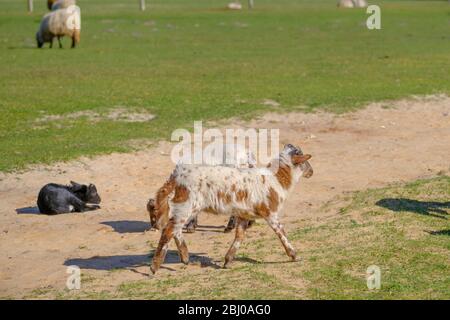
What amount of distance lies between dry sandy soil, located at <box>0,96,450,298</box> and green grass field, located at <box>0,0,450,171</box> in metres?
0.61

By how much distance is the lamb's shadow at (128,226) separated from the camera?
1212 cm

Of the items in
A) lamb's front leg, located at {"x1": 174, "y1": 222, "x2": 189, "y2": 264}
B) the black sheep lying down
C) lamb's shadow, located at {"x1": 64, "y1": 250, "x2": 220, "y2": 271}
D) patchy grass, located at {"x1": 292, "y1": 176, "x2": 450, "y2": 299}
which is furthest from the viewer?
the black sheep lying down

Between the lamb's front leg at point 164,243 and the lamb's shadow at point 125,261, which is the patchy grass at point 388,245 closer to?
the lamb's shadow at point 125,261

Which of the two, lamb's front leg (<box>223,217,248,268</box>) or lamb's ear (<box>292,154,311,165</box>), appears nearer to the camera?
lamb's front leg (<box>223,217,248,268</box>)

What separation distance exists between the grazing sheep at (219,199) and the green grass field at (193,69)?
558cm

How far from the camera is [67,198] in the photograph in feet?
42.2

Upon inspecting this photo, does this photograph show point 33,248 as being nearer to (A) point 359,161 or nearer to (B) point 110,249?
(B) point 110,249

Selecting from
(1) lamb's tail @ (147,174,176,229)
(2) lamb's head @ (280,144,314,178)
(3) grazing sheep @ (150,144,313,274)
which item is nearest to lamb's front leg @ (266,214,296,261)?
(3) grazing sheep @ (150,144,313,274)

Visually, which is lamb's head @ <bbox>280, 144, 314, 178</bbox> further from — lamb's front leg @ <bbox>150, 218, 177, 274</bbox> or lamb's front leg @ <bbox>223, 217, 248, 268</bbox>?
lamb's front leg @ <bbox>150, 218, 177, 274</bbox>

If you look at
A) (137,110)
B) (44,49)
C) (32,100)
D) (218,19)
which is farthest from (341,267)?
(218,19)

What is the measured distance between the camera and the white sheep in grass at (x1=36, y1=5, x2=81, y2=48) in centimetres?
3011

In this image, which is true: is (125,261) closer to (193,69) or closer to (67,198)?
(67,198)

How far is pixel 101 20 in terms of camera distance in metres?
37.6

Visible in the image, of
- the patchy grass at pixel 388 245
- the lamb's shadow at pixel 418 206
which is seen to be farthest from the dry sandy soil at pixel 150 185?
the lamb's shadow at pixel 418 206
